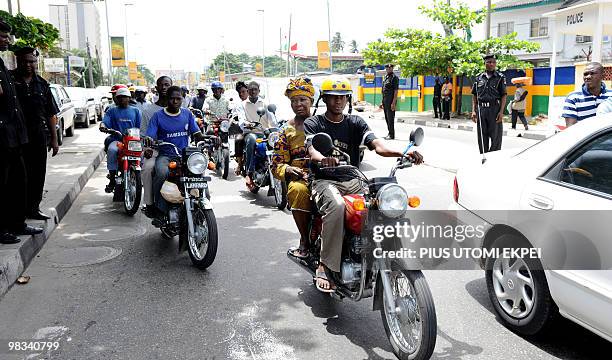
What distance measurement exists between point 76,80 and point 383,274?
59783 mm

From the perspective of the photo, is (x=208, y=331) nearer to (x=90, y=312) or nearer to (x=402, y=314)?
(x=90, y=312)

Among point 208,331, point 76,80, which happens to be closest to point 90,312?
point 208,331

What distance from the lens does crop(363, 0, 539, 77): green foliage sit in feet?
73.2

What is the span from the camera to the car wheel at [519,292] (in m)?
3.43

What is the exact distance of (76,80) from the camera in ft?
188

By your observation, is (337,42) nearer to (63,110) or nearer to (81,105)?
(81,105)

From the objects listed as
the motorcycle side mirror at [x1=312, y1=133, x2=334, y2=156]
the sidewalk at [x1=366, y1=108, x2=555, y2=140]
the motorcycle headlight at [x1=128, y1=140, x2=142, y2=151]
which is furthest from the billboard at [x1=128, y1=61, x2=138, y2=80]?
the motorcycle side mirror at [x1=312, y1=133, x2=334, y2=156]

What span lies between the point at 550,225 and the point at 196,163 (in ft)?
10.7

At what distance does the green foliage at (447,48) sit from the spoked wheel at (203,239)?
18.6 m

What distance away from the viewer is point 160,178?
5.87 meters

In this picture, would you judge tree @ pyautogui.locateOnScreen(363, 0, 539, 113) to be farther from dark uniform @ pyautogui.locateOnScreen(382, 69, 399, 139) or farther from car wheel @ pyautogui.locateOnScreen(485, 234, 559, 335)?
car wheel @ pyautogui.locateOnScreen(485, 234, 559, 335)

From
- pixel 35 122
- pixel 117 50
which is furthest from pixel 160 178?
pixel 117 50

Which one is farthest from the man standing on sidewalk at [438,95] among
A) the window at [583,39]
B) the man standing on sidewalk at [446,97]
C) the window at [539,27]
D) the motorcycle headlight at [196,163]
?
the motorcycle headlight at [196,163]

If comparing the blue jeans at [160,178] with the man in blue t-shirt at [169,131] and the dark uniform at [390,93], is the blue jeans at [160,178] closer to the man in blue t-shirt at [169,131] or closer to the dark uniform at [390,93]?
the man in blue t-shirt at [169,131]
